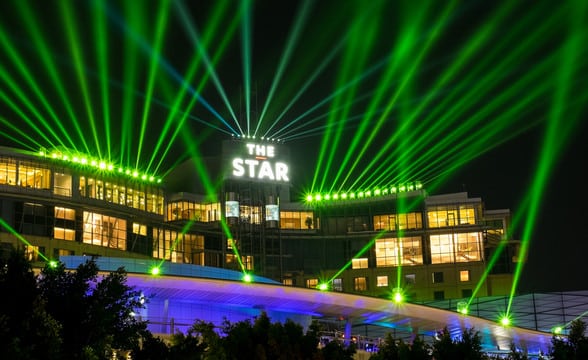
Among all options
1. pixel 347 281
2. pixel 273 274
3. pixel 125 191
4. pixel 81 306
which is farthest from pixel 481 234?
pixel 81 306

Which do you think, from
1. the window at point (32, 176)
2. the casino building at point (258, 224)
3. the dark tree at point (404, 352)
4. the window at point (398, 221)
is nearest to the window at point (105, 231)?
the casino building at point (258, 224)

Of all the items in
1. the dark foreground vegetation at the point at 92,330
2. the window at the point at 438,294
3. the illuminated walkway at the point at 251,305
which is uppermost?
the window at the point at 438,294

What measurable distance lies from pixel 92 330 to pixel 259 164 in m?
66.6

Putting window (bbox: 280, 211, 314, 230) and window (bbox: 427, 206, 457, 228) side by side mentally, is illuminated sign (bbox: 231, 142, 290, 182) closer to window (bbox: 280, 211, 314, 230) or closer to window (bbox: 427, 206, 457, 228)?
window (bbox: 280, 211, 314, 230)

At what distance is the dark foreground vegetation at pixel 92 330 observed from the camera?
800 inches

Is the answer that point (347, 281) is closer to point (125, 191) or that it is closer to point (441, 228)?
point (441, 228)

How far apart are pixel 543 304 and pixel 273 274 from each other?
29054mm

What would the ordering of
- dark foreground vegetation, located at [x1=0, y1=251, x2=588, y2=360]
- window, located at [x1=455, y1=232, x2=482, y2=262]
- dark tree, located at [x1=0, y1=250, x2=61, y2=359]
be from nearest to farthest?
1. dark tree, located at [x1=0, y1=250, x2=61, y2=359]
2. dark foreground vegetation, located at [x1=0, y1=251, x2=588, y2=360]
3. window, located at [x1=455, y1=232, x2=482, y2=262]

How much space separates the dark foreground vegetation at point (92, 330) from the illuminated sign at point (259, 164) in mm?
57585

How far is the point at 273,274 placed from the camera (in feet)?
301

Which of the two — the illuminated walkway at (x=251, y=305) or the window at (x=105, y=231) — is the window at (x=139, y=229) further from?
the illuminated walkway at (x=251, y=305)

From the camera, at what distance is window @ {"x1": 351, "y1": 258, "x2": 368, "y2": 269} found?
343 ft

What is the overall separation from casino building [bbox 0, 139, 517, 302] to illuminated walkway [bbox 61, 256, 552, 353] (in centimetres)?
2440

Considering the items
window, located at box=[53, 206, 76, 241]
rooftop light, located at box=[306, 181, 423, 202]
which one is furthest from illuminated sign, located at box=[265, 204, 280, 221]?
window, located at box=[53, 206, 76, 241]
